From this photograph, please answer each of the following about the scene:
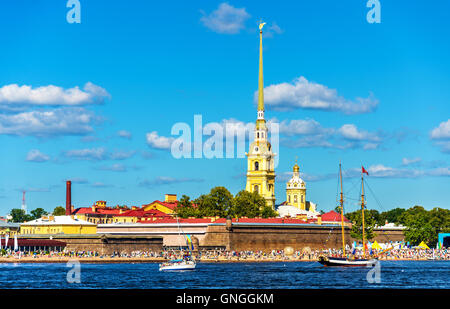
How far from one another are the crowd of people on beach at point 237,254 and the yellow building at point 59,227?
13.9 metres

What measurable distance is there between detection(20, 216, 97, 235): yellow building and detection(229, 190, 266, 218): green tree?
89.7 ft

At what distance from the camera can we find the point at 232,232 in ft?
377

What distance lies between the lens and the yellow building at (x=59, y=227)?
120 metres

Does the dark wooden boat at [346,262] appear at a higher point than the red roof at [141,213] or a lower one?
lower

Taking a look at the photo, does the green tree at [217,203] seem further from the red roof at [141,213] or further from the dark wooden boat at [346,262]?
the dark wooden boat at [346,262]

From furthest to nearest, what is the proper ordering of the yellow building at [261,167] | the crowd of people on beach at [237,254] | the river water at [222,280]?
the yellow building at [261,167] < the crowd of people on beach at [237,254] < the river water at [222,280]

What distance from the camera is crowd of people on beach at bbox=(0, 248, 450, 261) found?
10350 centimetres

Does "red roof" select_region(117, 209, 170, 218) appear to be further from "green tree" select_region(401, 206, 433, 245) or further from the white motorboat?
the white motorboat

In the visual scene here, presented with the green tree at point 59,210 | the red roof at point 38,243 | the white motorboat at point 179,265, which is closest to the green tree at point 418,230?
the red roof at point 38,243

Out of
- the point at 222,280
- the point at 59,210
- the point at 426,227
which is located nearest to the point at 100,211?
the point at 59,210

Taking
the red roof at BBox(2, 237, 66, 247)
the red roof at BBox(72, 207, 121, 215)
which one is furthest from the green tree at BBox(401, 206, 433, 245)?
the red roof at BBox(2, 237, 66, 247)

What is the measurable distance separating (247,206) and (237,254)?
92.6 feet
